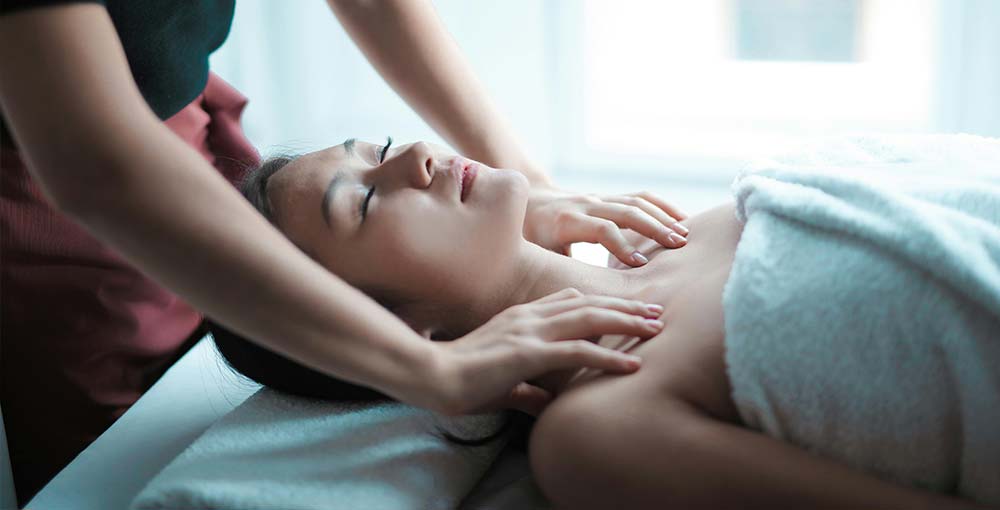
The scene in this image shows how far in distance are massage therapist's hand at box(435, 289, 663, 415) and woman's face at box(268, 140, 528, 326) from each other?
15 centimetres

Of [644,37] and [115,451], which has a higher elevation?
[644,37]

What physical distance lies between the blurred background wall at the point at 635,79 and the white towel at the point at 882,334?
1264 millimetres

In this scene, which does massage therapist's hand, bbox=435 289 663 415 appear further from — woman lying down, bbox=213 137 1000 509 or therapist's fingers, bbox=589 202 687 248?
therapist's fingers, bbox=589 202 687 248

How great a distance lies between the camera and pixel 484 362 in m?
1.02

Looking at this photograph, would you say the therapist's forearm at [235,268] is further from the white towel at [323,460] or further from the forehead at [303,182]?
the forehead at [303,182]

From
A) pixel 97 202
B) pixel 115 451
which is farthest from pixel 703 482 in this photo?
pixel 115 451

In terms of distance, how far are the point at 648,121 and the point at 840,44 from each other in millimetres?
501

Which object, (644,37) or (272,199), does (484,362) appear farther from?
(644,37)

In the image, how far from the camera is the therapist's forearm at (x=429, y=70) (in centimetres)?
148

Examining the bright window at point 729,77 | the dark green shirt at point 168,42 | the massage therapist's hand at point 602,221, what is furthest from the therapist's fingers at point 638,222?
the bright window at point 729,77

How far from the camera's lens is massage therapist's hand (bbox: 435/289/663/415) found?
1.01 meters

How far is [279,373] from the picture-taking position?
128cm

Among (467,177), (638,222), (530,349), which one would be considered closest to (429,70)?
(467,177)

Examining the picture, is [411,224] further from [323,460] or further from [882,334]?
[882,334]
